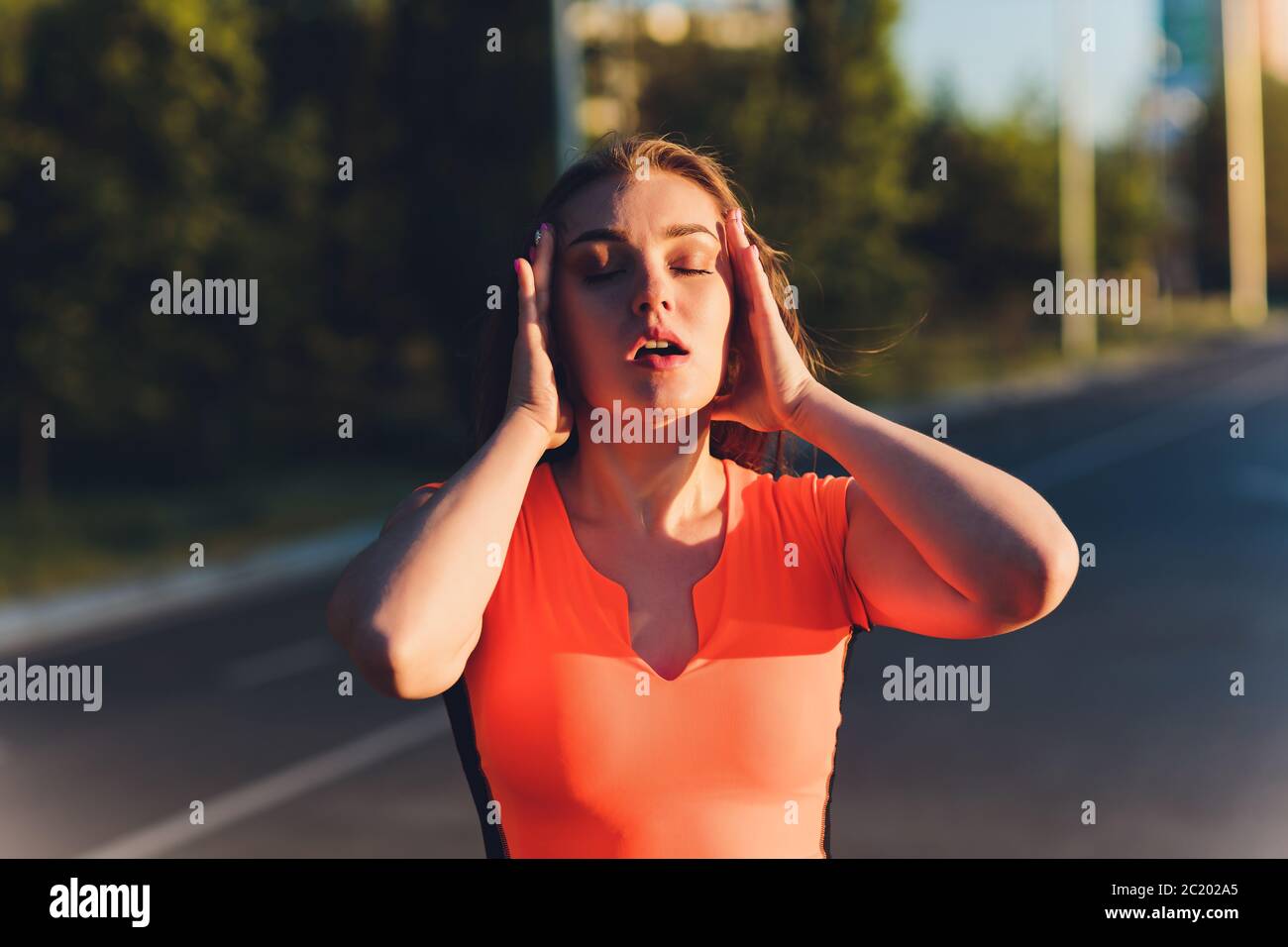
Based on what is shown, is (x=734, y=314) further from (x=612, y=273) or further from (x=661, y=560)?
(x=661, y=560)

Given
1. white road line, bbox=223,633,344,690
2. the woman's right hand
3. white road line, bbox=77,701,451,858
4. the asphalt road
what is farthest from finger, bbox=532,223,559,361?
white road line, bbox=223,633,344,690

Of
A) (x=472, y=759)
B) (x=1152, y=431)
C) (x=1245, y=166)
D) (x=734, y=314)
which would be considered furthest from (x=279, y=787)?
(x=1245, y=166)

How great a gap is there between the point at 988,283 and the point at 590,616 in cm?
3994

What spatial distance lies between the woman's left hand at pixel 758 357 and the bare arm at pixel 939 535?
3cm

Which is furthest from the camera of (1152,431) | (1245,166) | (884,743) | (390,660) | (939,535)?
(1245,166)

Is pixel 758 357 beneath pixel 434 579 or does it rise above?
above

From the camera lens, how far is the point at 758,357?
85.9 inches

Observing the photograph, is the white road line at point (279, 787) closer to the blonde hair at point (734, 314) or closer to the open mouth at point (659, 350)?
the blonde hair at point (734, 314)

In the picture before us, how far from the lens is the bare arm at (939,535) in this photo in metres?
2.01

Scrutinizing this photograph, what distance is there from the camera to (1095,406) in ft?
104

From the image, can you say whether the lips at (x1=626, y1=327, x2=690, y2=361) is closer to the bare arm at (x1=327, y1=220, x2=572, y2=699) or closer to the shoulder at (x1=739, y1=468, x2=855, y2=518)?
the bare arm at (x1=327, y1=220, x2=572, y2=699)

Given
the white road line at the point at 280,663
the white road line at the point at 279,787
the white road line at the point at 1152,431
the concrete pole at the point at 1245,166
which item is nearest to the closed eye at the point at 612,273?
the white road line at the point at 279,787

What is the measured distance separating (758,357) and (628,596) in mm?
362

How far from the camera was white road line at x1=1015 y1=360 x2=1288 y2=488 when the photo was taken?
70.2ft
